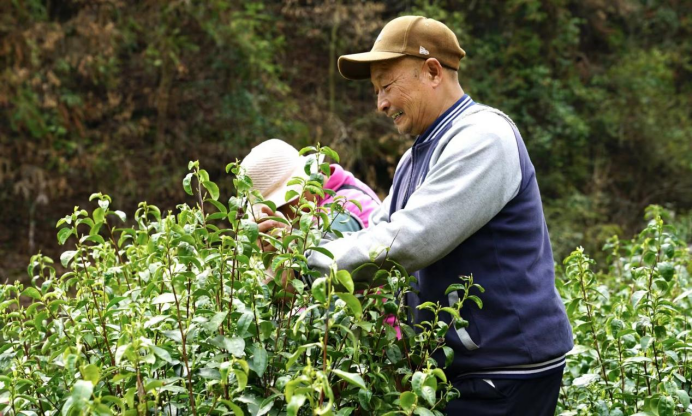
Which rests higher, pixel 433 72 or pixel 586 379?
pixel 433 72

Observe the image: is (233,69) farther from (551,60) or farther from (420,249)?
(420,249)

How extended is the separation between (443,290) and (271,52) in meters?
11.5

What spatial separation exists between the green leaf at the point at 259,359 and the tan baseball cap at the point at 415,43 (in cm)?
90

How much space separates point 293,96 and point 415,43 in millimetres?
11715

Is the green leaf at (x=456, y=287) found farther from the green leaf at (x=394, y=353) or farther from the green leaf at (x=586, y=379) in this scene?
the green leaf at (x=586, y=379)

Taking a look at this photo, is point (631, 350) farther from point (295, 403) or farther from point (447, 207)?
point (295, 403)

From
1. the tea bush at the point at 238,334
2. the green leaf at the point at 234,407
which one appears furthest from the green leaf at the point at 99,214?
the green leaf at the point at 234,407

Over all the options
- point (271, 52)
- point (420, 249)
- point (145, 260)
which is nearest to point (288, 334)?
point (420, 249)

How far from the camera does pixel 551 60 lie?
16453 mm

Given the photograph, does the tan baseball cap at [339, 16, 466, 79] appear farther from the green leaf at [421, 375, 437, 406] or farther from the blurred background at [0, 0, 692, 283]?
the blurred background at [0, 0, 692, 283]

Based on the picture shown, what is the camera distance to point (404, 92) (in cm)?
234

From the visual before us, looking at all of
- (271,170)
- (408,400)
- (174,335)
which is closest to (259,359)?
(174,335)

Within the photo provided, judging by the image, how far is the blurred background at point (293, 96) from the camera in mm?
11352

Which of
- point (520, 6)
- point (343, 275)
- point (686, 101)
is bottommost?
point (686, 101)
